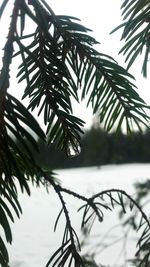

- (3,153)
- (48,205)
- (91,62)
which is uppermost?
(91,62)

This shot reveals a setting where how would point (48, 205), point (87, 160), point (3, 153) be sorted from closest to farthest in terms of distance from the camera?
point (3, 153)
point (48, 205)
point (87, 160)

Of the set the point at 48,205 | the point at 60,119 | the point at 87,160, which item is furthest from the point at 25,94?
the point at 87,160

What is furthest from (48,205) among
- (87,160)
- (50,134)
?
(87,160)

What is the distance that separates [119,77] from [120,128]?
8 cm

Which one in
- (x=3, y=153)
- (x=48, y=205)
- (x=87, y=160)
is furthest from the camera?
(x=87, y=160)

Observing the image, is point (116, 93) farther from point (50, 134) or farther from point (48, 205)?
point (48, 205)

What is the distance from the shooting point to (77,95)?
69 centimetres

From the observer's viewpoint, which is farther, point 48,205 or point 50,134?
point 48,205

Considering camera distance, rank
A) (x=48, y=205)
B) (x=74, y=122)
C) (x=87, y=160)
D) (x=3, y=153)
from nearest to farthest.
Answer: (x=3, y=153)
(x=74, y=122)
(x=48, y=205)
(x=87, y=160)

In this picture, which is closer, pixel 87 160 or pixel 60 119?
pixel 60 119

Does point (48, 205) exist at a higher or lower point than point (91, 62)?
lower

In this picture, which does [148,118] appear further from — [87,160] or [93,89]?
[87,160]

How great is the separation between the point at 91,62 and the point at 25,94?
0.13 m

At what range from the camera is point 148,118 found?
0.64m
